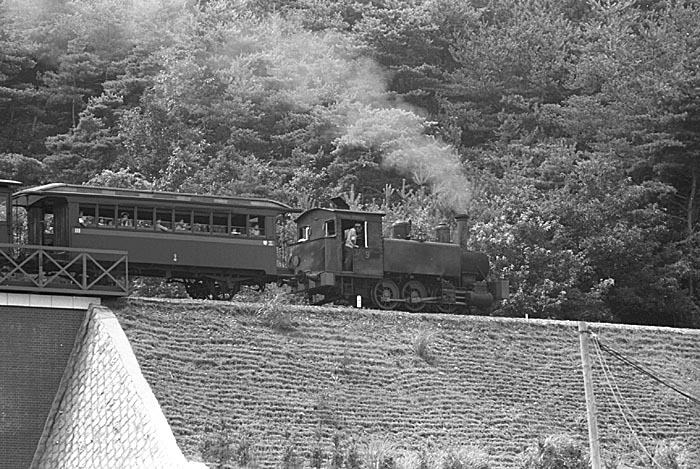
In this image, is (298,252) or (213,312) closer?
(213,312)

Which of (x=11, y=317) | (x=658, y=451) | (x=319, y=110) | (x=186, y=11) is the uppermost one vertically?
(x=186, y=11)

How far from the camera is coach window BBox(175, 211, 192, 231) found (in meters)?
31.6

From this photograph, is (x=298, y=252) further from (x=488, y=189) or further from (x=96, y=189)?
(x=488, y=189)

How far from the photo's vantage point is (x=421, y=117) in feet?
185

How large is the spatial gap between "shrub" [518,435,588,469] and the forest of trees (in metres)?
12.4

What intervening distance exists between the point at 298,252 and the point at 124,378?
10379 mm

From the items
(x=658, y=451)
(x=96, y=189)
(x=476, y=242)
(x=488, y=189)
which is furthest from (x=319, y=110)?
(x=658, y=451)

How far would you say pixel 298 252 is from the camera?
35.8 meters

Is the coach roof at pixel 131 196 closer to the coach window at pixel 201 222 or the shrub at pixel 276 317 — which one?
the coach window at pixel 201 222

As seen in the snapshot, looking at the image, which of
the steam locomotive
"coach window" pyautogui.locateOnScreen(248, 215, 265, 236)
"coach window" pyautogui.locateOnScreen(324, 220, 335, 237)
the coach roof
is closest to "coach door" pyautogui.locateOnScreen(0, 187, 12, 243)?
the steam locomotive

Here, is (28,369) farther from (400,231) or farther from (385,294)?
(400,231)

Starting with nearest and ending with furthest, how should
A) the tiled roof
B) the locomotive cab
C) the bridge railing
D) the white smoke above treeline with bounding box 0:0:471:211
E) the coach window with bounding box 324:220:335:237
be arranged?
the tiled roof
the bridge railing
the locomotive cab
the coach window with bounding box 324:220:335:237
the white smoke above treeline with bounding box 0:0:471:211

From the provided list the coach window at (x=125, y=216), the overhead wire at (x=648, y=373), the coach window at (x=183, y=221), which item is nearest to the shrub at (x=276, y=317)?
the coach window at (x=183, y=221)

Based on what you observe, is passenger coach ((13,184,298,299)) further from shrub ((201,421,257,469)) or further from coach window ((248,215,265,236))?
shrub ((201,421,257,469))
